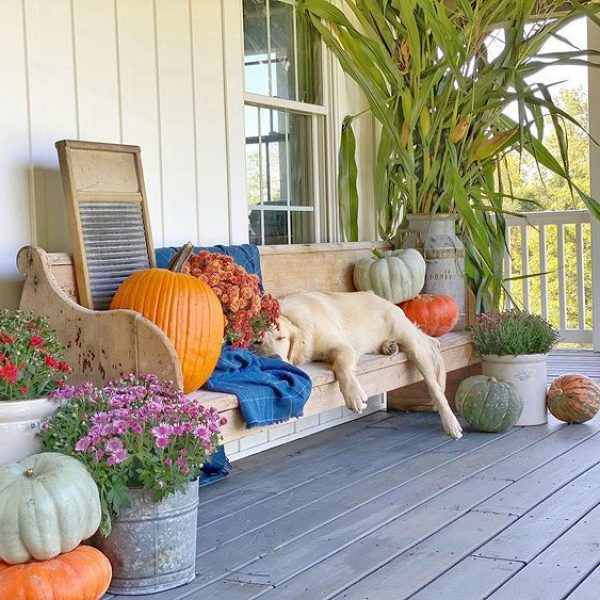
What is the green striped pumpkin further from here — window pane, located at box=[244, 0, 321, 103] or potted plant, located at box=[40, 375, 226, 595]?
potted plant, located at box=[40, 375, 226, 595]

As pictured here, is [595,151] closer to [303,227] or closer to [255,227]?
[303,227]

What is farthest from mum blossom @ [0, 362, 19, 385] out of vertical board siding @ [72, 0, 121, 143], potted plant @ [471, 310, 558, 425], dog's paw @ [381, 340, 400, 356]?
potted plant @ [471, 310, 558, 425]

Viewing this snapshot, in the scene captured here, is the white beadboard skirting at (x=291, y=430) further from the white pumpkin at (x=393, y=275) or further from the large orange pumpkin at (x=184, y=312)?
the large orange pumpkin at (x=184, y=312)

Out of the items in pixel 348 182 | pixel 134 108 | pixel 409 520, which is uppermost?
pixel 134 108

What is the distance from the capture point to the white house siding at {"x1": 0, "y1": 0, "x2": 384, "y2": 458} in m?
3.11

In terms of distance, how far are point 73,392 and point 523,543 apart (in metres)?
1.31

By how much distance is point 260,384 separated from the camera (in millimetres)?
3086

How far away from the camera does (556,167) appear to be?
4355 millimetres

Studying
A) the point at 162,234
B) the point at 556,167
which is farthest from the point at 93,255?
the point at 556,167

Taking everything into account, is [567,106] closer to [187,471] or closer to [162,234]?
[162,234]

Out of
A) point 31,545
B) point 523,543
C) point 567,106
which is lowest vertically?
point 523,543

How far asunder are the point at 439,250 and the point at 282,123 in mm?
963

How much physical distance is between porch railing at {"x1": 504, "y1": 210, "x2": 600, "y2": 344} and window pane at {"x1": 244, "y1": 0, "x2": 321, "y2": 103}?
2653 millimetres

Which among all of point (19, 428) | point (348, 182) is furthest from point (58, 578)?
point (348, 182)
